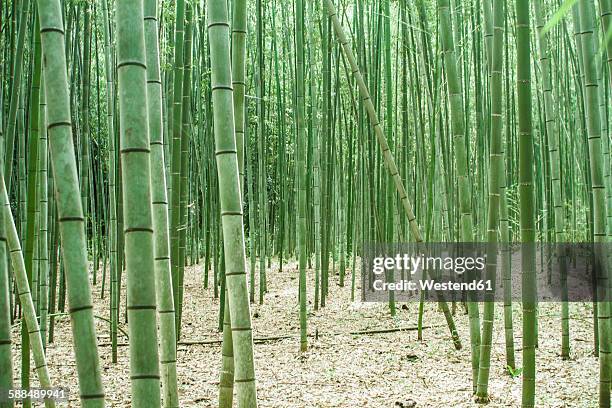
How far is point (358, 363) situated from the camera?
13.1 ft

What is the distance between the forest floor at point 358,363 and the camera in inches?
124

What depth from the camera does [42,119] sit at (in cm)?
280

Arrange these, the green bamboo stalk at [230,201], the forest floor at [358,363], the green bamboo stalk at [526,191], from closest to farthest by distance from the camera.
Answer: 1. the green bamboo stalk at [230,201]
2. the green bamboo stalk at [526,191]
3. the forest floor at [358,363]

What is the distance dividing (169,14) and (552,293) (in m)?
4.80

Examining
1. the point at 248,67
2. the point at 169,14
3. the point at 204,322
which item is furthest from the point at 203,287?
the point at 169,14

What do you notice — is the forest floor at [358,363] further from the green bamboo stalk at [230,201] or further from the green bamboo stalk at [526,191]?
the green bamboo stalk at [230,201]

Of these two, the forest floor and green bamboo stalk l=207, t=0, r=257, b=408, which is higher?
green bamboo stalk l=207, t=0, r=257, b=408

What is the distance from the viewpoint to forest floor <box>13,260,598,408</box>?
316 centimetres
